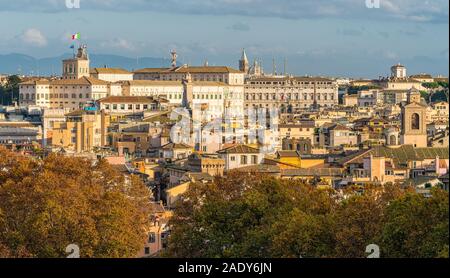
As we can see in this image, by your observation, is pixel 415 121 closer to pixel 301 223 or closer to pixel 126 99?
pixel 301 223

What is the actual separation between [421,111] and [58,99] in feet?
142

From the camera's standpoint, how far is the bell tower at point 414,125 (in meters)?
56.6

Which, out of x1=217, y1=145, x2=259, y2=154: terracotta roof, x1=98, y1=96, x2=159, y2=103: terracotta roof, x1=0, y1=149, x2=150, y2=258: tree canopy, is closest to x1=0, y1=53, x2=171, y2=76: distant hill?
x1=98, y1=96, x2=159, y2=103: terracotta roof

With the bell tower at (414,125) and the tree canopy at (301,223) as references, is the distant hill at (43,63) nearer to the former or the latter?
the bell tower at (414,125)

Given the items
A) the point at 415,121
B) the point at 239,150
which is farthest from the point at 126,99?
the point at 239,150

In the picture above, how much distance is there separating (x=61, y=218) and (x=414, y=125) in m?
30.9

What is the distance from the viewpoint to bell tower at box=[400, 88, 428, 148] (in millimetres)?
56625

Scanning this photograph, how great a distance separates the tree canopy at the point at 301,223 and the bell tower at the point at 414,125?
23.4 metres

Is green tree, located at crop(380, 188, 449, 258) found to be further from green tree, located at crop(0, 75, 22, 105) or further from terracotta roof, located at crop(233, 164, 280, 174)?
green tree, located at crop(0, 75, 22, 105)

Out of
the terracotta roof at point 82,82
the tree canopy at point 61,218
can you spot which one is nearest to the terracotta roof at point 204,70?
the terracotta roof at point 82,82

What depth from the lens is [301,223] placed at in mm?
25297

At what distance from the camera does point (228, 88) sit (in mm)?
111688
